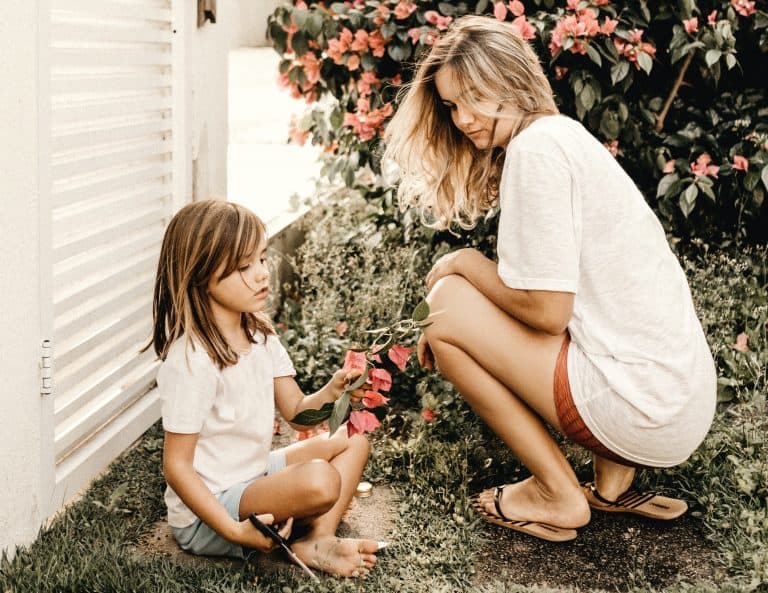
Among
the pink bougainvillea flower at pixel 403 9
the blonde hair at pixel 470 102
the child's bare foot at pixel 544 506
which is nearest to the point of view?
the blonde hair at pixel 470 102

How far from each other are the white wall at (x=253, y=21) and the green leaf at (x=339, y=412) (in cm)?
823

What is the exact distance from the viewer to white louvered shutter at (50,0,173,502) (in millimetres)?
2777

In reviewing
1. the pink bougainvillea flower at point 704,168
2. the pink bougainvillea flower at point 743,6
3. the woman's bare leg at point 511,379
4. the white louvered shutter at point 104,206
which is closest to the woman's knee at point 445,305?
the woman's bare leg at point 511,379

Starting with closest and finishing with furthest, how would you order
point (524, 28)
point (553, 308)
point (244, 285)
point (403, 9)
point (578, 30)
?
point (244, 285) → point (553, 308) → point (524, 28) → point (578, 30) → point (403, 9)

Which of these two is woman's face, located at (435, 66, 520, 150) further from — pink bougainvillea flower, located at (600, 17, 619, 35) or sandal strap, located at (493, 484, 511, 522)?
pink bougainvillea flower, located at (600, 17, 619, 35)

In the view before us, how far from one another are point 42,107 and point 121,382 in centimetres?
105

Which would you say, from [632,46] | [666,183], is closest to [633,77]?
[632,46]

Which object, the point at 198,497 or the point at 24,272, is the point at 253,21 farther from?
the point at 198,497

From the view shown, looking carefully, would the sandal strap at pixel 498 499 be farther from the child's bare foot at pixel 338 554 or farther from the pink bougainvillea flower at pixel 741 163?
the pink bougainvillea flower at pixel 741 163

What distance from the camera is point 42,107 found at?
251cm

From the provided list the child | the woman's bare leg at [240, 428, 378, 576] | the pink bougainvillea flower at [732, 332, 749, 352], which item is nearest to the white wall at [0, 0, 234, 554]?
the child

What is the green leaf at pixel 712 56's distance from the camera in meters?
3.98

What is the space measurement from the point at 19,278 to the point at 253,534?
84 cm

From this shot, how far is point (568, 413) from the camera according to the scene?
2732 mm
